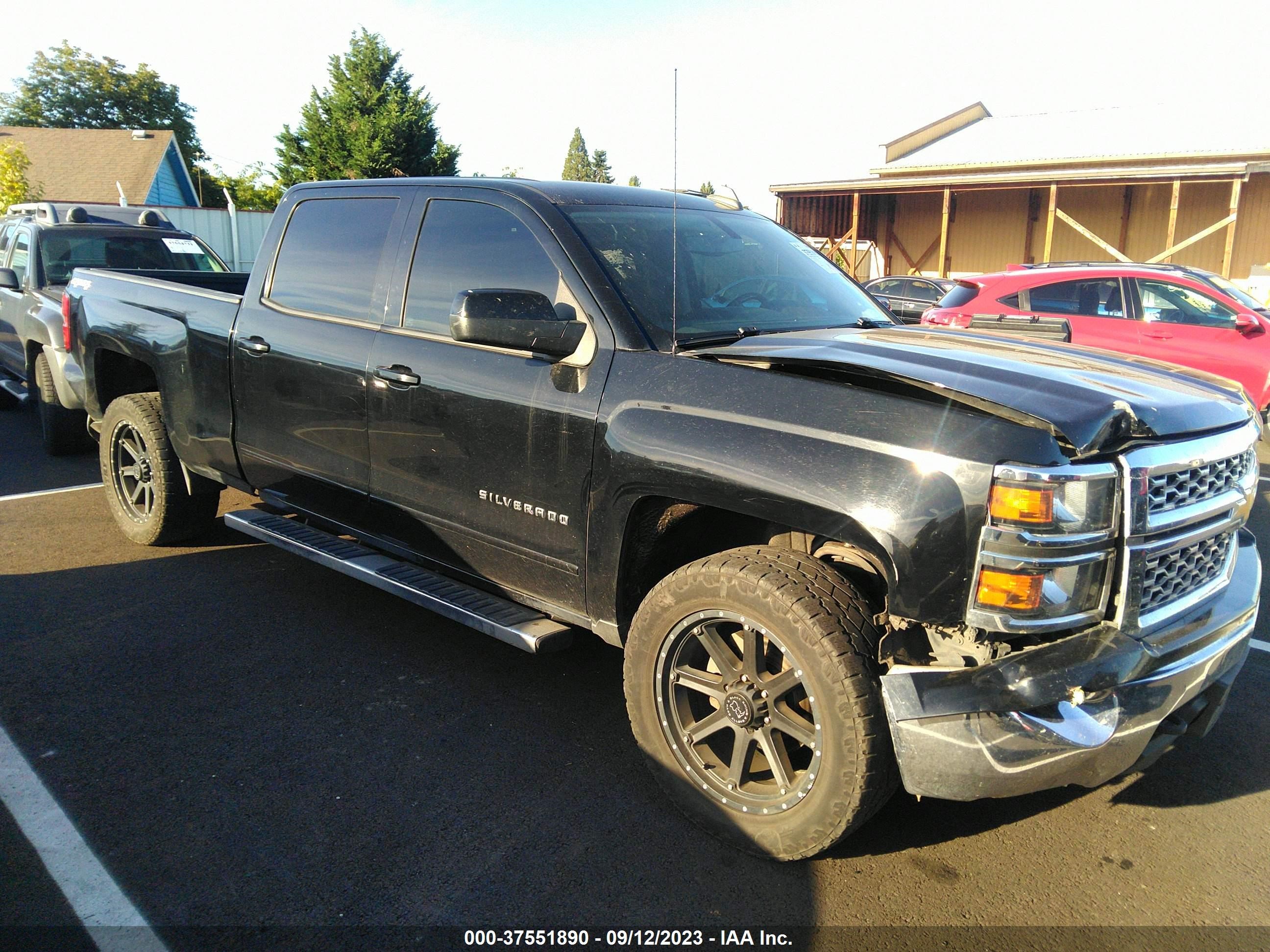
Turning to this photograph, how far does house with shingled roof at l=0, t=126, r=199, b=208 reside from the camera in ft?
116

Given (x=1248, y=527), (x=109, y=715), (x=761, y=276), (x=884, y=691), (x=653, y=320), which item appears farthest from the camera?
(x=1248, y=527)

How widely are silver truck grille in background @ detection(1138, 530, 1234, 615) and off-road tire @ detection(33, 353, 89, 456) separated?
309 inches

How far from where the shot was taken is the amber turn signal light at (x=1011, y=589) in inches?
91.3

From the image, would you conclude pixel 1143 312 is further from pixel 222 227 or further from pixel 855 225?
pixel 222 227

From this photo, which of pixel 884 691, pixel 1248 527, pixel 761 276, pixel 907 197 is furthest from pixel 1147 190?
pixel 884 691

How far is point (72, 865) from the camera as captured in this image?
8.98ft

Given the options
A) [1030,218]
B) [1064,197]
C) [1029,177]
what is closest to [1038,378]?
[1029,177]

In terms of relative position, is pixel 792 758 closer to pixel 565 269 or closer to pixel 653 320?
pixel 653 320

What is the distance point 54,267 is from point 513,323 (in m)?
7.52

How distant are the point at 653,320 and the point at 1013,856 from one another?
2.03m

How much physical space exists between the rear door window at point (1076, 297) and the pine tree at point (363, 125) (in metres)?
35.5

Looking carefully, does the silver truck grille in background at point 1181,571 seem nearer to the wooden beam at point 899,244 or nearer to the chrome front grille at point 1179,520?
the chrome front grille at point 1179,520

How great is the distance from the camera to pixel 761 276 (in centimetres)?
386

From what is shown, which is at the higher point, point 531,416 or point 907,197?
point 907,197
